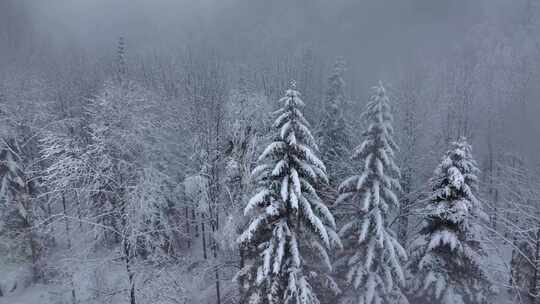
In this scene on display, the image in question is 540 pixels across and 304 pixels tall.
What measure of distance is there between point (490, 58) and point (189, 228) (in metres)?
68.0

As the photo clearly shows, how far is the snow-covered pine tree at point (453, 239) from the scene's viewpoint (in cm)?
1545

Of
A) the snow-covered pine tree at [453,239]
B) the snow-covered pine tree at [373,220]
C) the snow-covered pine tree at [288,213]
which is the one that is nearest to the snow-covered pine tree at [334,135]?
the snow-covered pine tree at [373,220]

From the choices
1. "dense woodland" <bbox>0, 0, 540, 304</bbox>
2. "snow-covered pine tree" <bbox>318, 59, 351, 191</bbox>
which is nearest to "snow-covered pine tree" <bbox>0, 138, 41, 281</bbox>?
"dense woodland" <bbox>0, 0, 540, 304</bbox>

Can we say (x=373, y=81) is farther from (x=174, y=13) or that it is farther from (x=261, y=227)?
(x=174, y=13)

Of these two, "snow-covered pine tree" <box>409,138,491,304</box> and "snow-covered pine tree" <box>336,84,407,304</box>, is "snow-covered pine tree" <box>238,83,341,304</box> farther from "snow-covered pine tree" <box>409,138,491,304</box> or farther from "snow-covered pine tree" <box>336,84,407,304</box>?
"snow-covered pine tree" <box>409,138,491,304</box>

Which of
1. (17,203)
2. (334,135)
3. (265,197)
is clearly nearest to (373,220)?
(265,197)

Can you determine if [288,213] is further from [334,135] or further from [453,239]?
[334,135]

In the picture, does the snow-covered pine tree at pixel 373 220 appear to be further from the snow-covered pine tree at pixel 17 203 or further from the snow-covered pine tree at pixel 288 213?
the snow-covered pine tree at pixel 17 203

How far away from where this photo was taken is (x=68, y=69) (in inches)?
2702

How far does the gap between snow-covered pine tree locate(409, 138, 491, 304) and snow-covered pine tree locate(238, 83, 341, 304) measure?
5.87 meters

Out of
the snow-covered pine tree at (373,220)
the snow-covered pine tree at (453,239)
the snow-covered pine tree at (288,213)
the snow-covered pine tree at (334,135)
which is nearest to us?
the snow-covered pine tree at (288,213)

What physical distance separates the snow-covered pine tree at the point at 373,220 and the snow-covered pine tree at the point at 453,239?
4.67 ft

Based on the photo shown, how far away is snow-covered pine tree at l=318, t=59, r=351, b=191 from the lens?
91.8ft

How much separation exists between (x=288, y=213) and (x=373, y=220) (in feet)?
16.6
